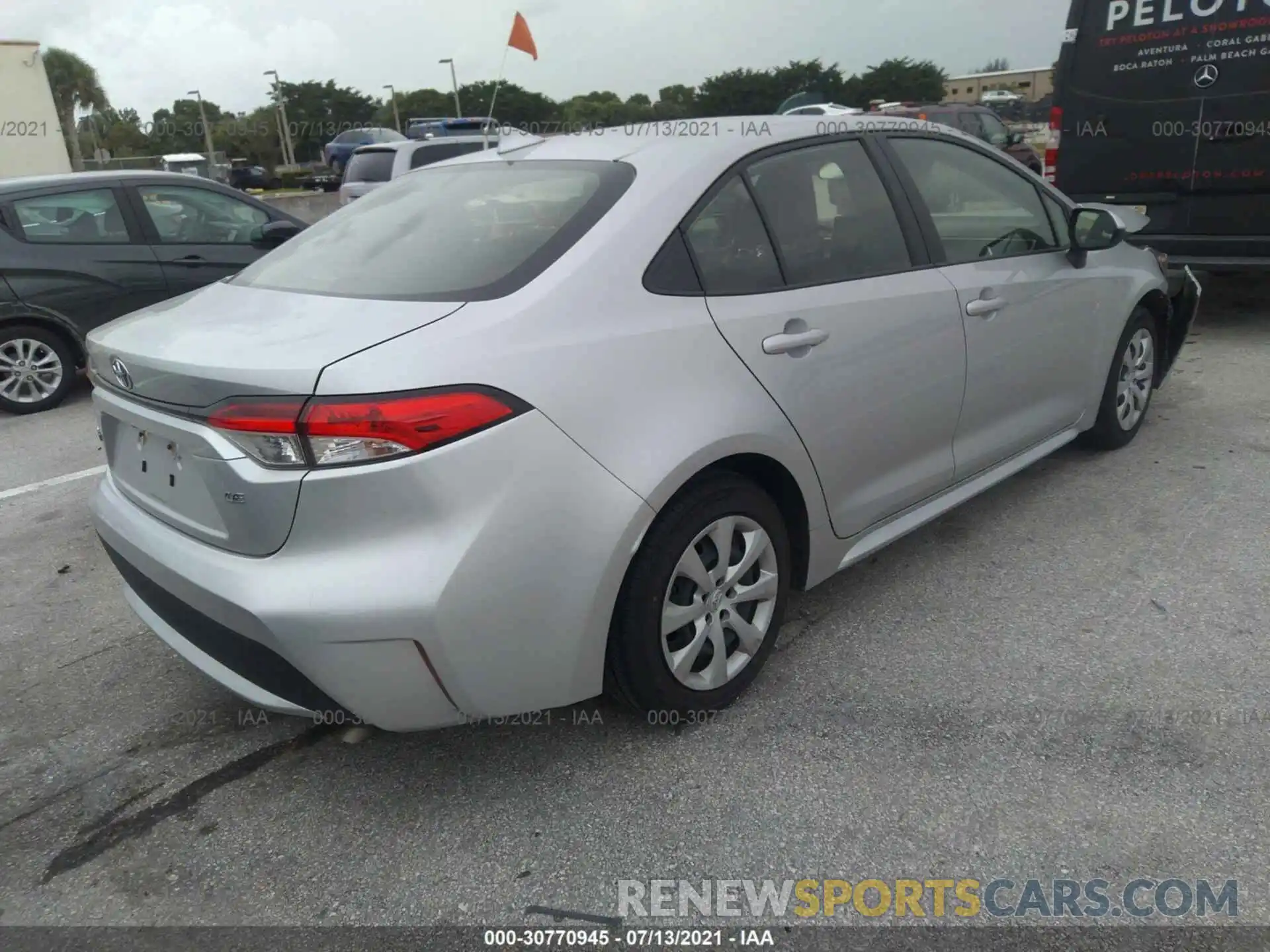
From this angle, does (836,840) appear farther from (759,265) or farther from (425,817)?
(759,265)

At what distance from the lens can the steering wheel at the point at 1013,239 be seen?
3471 mm

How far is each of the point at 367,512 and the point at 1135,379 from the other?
3.93 metres

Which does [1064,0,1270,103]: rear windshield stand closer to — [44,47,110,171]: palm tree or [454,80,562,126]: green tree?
[454,80,562,126]: green tree

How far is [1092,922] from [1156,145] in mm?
6226

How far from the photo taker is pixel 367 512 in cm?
197

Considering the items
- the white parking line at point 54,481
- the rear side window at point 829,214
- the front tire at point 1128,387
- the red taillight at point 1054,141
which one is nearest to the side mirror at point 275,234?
the white parking line at point 54,481

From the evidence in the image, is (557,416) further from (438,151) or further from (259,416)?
(438,151)

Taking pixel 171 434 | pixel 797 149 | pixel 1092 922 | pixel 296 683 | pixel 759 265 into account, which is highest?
pixel 797 149

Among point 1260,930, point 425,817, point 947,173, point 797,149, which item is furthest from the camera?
point 947,173

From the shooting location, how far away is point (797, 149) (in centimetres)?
293

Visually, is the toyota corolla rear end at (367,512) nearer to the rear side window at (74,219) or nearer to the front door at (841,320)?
the front door at (841,320)

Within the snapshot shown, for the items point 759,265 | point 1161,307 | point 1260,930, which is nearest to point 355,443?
point 759,265

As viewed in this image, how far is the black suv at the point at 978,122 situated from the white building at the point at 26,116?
21900 millimetres

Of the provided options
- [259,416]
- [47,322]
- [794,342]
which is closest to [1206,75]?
[794,342]
